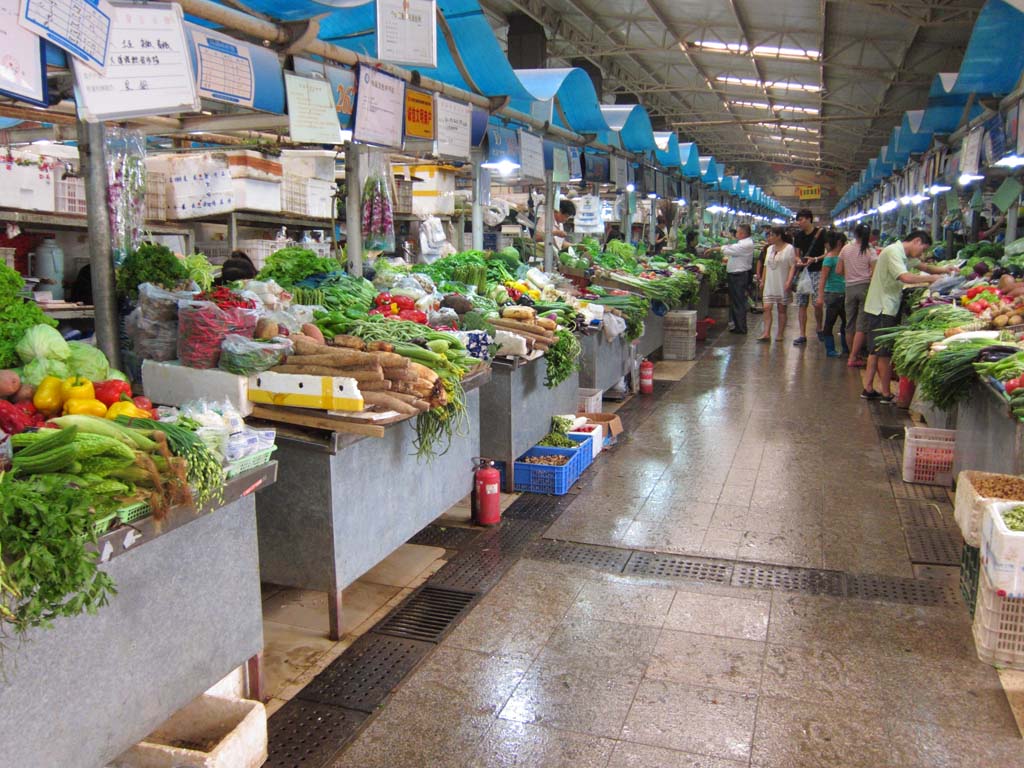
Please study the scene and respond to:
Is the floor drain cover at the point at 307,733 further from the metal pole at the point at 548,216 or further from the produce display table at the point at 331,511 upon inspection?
the metal pole at the point at 548,216

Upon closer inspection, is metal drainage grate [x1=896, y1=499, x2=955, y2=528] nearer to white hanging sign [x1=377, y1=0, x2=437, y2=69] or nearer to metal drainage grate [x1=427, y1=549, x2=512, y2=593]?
metal drainage grate [x1=427, y1=549, x2=512, y2=593]

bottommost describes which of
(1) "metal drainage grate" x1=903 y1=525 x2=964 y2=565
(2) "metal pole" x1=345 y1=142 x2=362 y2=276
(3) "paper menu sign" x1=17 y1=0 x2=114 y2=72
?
(1) "metal drainage grate" x1=903 y1=525 x2=964 y2=565

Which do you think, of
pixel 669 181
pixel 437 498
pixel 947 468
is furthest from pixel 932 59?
pixel 437 498

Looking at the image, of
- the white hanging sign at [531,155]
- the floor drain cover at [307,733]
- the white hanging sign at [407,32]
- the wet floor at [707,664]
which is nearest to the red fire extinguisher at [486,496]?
the wet floor at [707,664]

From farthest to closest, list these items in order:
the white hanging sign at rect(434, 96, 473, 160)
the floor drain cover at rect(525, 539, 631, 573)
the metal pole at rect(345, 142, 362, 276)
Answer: the white hanging sign at rect(434, 96, 473, 160), the metal pole at rect(345, 142, 362, 276), the floor drain cover at rect(525, 539, 631, 573)

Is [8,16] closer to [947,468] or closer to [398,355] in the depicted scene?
[398,355]

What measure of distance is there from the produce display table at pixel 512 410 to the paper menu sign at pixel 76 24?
303cm

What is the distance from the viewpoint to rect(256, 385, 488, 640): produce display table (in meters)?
3.74

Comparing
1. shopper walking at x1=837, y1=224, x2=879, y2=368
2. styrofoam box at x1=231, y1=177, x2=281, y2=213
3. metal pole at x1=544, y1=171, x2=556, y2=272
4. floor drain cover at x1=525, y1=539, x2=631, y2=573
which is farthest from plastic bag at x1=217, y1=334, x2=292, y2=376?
shopper walking at x1=837, y1=224, x2=879, y2=368

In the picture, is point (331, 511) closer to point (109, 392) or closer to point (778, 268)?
point (109, 392)

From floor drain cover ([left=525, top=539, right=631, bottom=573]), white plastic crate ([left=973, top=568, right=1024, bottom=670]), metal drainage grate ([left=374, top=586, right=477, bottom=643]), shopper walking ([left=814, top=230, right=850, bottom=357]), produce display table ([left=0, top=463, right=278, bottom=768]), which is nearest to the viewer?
produce display table ([left=0, top=463, right=278, bottom=768])

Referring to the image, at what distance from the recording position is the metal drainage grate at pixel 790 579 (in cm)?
443

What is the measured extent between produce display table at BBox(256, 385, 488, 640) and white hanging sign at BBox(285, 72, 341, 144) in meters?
1.67

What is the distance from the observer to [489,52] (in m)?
6.59
